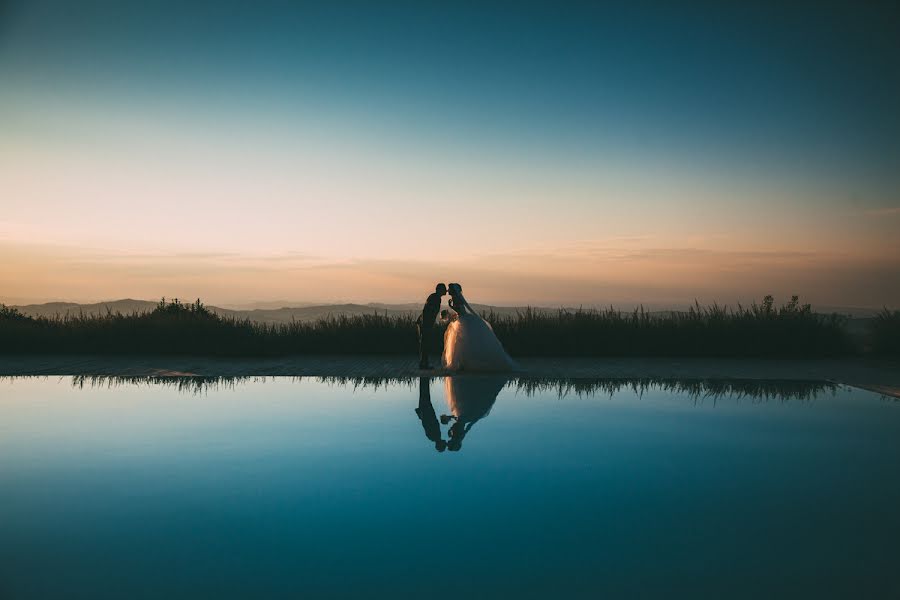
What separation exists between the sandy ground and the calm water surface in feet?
9.46

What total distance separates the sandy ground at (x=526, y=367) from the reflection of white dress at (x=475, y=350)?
400mm

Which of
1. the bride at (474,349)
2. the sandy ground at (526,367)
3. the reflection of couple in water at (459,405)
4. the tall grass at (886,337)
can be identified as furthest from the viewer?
the tall grass at (886,337)

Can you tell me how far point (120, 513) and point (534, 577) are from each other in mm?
2850

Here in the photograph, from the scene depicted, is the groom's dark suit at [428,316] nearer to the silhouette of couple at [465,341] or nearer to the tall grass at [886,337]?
the silhouette of couple at [465,341]

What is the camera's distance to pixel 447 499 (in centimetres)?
493

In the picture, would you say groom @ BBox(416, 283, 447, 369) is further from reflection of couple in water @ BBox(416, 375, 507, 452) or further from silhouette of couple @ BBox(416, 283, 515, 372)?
reflection of couple in water @ BBox(416, 375, 507, 452)

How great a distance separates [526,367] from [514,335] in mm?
2438

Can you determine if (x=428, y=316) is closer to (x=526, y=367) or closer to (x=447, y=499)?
(x=526, y=367)

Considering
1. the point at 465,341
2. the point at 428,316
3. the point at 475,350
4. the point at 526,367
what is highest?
the point at 428,316

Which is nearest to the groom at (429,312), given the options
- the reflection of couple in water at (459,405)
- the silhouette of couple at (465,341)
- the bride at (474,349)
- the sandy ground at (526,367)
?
the silhouette of couple at (465,341)

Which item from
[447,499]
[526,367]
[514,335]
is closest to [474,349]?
[526,367]

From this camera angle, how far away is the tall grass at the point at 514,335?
15328 millimetres

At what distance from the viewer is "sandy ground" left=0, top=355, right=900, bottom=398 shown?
11875mm

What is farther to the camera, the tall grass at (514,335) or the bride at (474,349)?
the tall grass at (514,335)
